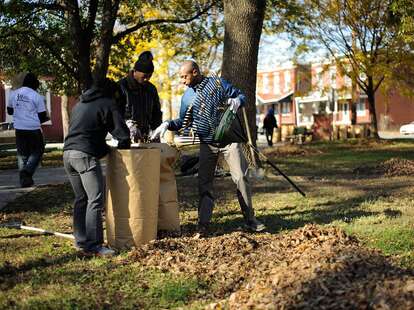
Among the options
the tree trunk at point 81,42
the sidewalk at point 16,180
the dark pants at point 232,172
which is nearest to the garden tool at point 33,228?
the dark pants at point 232,172

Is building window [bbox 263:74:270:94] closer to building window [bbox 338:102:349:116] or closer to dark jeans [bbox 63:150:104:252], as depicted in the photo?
building window [bbox 338:102:349:116]

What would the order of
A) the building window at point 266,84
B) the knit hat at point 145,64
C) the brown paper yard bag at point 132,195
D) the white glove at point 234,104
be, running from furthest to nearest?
1. the building window at point 266,84
2. the white glove at point 234,104
3. the knit hat at point 145,64
4. the brown paper yard bag at point 132,195

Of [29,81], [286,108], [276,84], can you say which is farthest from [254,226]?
[276,84]

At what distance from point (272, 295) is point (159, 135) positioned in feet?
10.2

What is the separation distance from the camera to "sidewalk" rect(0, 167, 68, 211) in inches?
389

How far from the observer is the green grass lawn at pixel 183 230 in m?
4.30

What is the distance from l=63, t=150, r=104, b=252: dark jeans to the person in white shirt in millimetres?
4933

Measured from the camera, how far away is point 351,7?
85.9ft

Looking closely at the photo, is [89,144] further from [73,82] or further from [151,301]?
[73,82]

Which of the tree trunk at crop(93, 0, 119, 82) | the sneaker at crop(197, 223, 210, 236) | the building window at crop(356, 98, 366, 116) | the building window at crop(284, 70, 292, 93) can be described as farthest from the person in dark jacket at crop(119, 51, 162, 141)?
the building window at crop(284, 70, 292, 93)

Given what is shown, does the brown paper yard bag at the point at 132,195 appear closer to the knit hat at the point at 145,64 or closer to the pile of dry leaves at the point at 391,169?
the knit hat at the point at 145,64

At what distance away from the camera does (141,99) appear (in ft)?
22.0

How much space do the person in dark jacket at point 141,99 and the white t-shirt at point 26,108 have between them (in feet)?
13.0

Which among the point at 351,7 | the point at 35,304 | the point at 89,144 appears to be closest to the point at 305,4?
the point at 351,7
